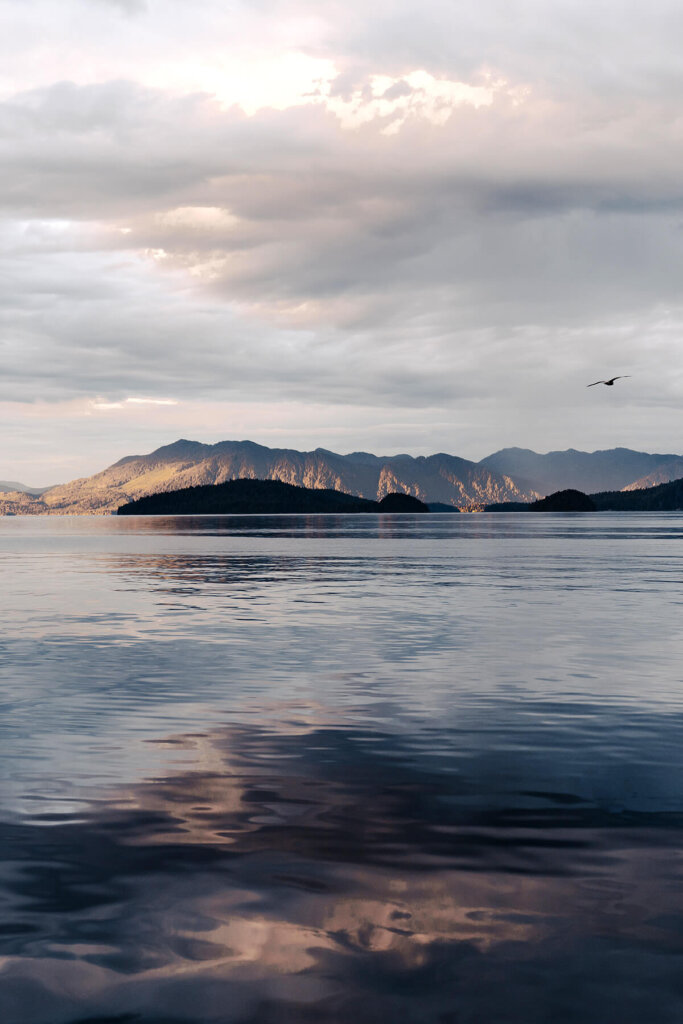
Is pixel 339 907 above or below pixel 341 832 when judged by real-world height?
above

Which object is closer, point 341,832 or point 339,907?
point 339,907

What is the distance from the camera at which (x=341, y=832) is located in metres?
12.1

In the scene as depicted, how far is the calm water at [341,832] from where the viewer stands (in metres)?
8.02

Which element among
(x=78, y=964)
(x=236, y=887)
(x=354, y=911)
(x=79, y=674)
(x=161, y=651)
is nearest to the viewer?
(x=78, y=964)

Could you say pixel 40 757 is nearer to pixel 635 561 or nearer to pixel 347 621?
pixel 347 621

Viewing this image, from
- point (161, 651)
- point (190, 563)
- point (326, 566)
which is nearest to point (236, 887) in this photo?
point (161, 651)

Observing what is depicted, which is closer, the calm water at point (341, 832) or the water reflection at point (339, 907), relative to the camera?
the water reflection at point (339, 907)

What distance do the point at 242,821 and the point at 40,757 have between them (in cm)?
566

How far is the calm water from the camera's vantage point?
8.02m

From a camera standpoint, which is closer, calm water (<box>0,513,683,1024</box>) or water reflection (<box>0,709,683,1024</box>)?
water reflection (<box>0,709,683,1024</box>)

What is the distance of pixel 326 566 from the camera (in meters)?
76.4

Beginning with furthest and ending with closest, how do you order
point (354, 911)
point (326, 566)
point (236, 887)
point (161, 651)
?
point (326, 566) < point (161, 651) < point (236, 887) < point (354, 911)

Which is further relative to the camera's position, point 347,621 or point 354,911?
point 347,621

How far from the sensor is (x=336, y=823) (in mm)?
12469
